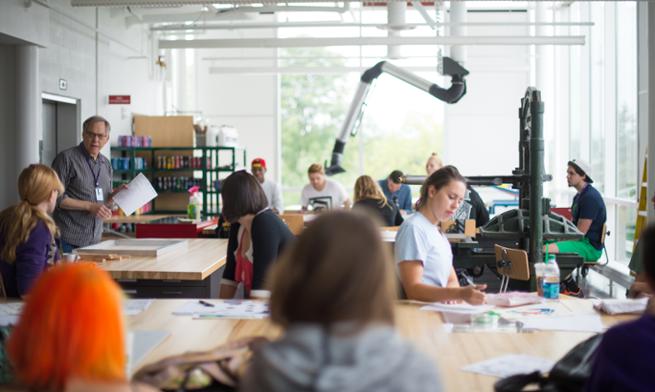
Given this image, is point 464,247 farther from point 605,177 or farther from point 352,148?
point 352,148

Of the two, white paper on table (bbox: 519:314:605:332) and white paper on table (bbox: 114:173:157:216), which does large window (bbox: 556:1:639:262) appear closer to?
white paper on table (bbox: 114:173:157:216)

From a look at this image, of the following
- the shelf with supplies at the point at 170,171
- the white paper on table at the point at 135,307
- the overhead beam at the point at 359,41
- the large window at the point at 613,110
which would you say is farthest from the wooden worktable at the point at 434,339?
the shelf with supplies at the point at 170,171

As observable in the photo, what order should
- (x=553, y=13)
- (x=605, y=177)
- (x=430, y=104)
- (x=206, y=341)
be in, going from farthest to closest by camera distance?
(x=430, y=104), (x=553, y=13), (x=605, y=177), (x=206, y=341)

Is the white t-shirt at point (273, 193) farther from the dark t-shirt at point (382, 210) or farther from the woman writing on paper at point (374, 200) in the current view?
the dark t-shirt at point (382, 210)

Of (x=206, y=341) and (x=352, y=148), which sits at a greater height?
(x=352, y=148)

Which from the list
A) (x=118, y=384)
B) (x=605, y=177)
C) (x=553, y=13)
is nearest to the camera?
(x=118, y=384)

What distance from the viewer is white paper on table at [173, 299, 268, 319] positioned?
2896mm

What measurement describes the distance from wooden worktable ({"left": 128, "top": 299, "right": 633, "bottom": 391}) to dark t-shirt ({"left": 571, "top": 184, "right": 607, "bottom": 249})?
4.01 m

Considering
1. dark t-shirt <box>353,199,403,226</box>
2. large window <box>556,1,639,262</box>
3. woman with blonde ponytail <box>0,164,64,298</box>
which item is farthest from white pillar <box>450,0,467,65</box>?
woman with blonde ponytail <box>0,164,64,298</box>

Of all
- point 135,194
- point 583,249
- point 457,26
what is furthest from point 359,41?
point 135,194

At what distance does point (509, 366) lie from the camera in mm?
2227

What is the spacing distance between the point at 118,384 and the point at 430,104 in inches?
496

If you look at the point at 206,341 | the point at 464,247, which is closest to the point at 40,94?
the point at 464,247

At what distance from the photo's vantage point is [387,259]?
1.34 meters
